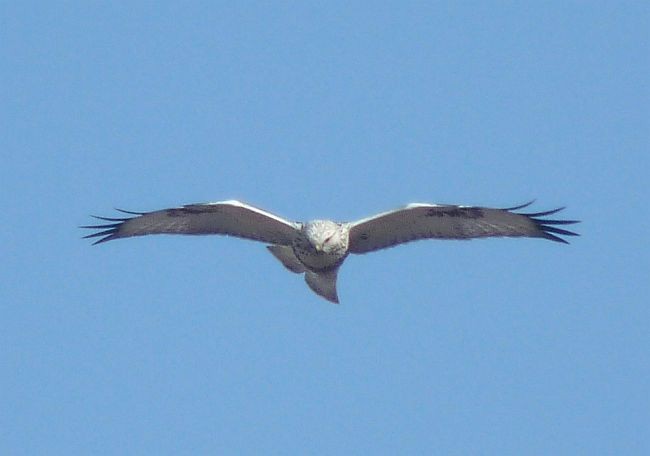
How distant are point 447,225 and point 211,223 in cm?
274

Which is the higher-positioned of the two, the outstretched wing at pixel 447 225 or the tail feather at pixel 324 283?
the outstretched wing at pixel 447 225

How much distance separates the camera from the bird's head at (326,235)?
17812 mm

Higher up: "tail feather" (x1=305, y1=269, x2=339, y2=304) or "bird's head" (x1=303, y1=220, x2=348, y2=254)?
"bird's head" (x1=303, y1=220, x2=348, y2=254)

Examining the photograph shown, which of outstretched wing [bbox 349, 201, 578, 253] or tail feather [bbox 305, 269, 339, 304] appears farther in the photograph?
tail feather [bbox 305, 269, 339, 304]

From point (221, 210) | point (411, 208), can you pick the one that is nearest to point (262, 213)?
point (221, 210)

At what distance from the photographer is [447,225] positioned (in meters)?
18.1

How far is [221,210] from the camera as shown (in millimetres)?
18328

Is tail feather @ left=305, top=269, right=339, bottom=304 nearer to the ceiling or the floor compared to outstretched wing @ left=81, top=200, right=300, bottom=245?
nearer to the floor

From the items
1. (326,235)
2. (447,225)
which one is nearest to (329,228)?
(326,235)

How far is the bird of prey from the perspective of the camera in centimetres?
1786

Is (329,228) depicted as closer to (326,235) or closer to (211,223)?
(326,235)

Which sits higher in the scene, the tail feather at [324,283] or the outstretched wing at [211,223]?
the outstretched wing at [211,223]

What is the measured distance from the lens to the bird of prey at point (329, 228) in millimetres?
17859

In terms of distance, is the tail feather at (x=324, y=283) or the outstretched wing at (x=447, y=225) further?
the tail feather at (x=324, y=283)
